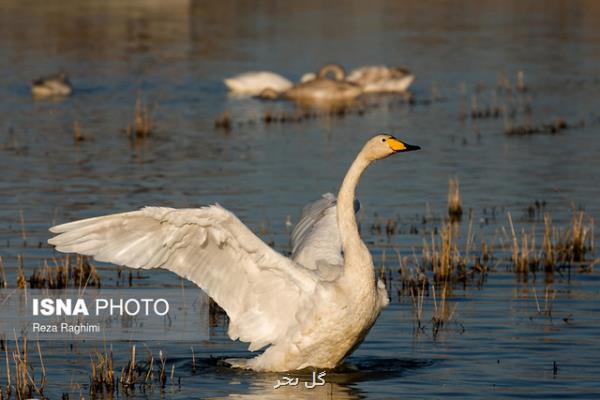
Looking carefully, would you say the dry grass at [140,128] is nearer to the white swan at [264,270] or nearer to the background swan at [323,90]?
the background swan at [323,90]

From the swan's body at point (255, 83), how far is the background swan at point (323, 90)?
0.28 metres

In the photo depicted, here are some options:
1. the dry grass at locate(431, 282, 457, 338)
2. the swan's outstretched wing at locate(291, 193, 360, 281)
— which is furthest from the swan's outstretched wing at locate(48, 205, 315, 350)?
the dry grass at locate(431, 282, 457, 338)

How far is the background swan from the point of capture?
30672 millimetres

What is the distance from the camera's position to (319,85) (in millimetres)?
30656

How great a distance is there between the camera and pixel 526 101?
29.3m

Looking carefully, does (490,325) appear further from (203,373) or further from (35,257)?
(35,257)

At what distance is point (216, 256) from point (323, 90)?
20694 mm

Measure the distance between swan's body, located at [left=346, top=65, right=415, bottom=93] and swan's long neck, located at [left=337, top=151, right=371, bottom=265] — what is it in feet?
70.8

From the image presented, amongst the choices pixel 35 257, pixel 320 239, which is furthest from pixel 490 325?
pixel 35 257

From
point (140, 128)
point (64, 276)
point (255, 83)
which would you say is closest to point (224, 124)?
point (140, 128)

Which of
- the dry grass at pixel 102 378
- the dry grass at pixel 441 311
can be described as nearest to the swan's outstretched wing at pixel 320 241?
the dry grass at pixel 441 311

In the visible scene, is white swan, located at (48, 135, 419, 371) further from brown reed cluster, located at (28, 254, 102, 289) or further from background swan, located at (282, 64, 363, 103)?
background swan, located at (282, 64, 363, 103)

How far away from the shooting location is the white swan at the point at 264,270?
9.77m

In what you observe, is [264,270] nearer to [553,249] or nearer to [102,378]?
[102,378]
